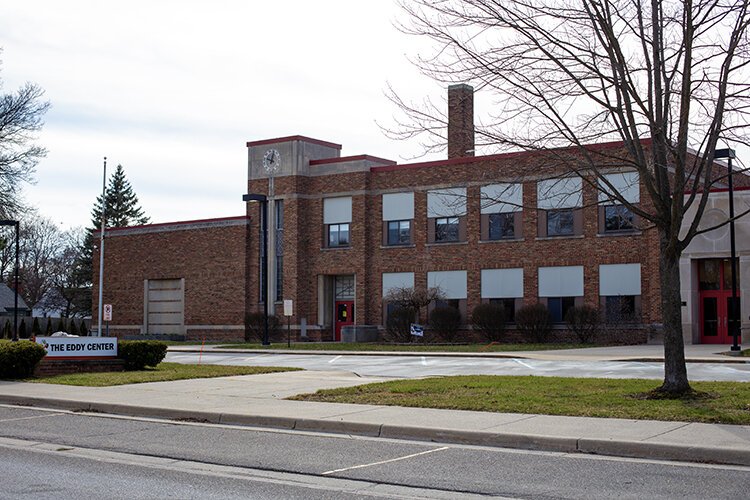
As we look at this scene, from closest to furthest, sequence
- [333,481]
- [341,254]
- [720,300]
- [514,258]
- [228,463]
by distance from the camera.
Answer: [333,481], [228,463], [720,300], [514,258], [341,254]

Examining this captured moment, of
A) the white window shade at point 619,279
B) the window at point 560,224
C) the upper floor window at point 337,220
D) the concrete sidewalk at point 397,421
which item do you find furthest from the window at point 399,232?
the concrete sidewalk at point 397,421

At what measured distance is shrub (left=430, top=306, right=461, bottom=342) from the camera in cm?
4506

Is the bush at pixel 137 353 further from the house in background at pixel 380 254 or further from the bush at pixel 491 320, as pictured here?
the bush at pixel 491 320

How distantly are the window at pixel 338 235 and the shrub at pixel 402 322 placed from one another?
5540mm

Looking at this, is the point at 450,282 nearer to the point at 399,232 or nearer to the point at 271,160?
the point at 399,232

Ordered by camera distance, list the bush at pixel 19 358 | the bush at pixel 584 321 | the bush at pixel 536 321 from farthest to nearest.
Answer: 1. the bush at pixel 536 321
2. the bush at pixel 584 321
3. the bush at pixel 19 358

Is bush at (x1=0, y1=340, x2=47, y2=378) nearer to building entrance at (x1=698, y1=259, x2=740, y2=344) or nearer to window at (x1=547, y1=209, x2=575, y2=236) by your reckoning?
window at (x1=547, y1=209, x2=575, y2=236)

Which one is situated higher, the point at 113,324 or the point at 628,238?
the point at 628,238

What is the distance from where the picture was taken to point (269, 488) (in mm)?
9117

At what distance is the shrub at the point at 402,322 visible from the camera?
45688mm

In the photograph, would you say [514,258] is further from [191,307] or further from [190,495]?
[190,495]

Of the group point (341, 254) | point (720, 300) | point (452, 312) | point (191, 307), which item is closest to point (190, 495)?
point (720, 300)

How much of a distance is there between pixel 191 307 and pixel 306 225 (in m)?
8.86

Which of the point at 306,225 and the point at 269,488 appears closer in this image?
the point at 269,488
